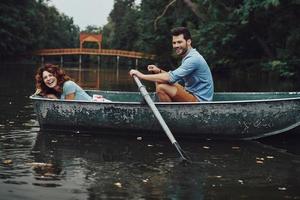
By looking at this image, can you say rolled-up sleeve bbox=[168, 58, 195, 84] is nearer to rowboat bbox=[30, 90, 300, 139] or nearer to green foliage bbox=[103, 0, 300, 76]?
rowboat bbox=[30, 90, 300, 139]

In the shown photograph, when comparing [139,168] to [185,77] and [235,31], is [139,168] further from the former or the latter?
[235,31]

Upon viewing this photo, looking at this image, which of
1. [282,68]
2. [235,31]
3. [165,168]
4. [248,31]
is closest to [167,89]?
[165,168]

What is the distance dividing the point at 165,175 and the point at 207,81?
8.86ft

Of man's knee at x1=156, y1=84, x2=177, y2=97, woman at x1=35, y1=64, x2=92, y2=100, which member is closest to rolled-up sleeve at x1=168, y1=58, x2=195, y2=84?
man's knee at x1=156, y1=84, x2=177, y2=97

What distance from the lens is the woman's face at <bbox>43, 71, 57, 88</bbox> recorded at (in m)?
8.78

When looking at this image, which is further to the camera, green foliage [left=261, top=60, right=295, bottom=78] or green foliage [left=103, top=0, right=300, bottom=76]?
green foliage [left=103, top=0, right=300, bottom=76]

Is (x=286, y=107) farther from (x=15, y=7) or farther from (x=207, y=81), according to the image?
(x=15, y=7)

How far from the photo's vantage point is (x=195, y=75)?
8.52 m

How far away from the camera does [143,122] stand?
28.2 feet

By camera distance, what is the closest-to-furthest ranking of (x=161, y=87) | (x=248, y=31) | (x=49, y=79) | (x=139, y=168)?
(x=139, y=168) < (x=161, y=87) < (x=49, y=79) < (x=248, y=31)

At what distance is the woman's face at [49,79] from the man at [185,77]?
1.23 metres

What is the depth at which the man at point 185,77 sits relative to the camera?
8.29 m

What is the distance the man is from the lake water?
2.18ft

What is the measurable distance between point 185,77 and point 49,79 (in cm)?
207
